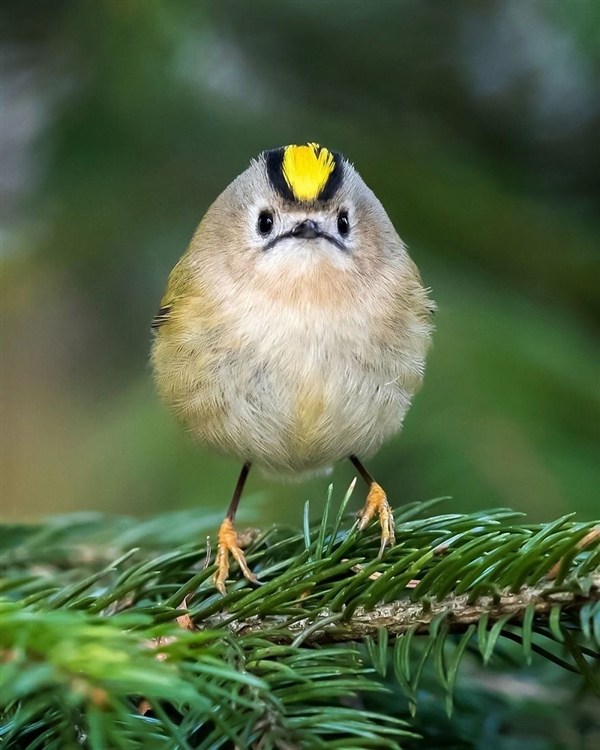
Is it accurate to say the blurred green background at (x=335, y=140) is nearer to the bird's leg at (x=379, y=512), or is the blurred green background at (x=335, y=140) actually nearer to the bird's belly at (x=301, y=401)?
the bird's leg at (x=379, y=512)

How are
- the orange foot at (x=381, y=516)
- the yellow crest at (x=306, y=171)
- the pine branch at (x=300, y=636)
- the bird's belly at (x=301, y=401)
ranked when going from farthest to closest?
the yellow crest at (x=306, y=171)
the bird's belly at (x=301, y=401)
the orange foot at (x=381, y=516)
the pine branch at (x=300, y=636)

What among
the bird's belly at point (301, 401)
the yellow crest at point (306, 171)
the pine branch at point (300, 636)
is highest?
the yellow crest at point (306, 171)

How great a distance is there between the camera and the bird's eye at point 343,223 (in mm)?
1323

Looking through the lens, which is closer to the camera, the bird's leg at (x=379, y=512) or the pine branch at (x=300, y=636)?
the pine branch at (x=300, y=636)

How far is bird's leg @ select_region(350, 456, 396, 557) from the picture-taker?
0.93 meters

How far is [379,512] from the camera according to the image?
1.11 meters

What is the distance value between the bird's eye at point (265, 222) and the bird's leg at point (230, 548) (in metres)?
0.40

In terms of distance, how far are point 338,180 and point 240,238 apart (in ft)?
0.62

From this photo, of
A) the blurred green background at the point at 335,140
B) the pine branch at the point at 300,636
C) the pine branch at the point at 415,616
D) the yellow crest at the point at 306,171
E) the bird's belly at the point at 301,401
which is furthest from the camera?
Result: the blurred green background at the point at 335,140

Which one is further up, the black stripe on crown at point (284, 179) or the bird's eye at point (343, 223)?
the black stripe on crown at point (284, 179)

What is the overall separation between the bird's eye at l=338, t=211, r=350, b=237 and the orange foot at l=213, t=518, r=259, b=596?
0.50 metres

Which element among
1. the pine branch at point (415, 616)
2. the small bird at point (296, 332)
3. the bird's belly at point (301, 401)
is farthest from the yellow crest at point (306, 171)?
the pine branch at point (415, 616)

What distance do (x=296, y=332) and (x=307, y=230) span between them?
180mm

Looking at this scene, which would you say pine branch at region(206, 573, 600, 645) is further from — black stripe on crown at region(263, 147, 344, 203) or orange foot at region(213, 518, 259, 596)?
black stripe on crown at region(263, 147, 344, 203)
